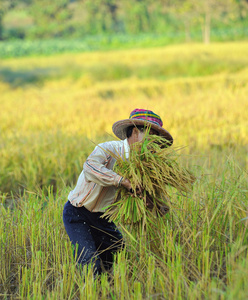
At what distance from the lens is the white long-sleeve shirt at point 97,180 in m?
2.35

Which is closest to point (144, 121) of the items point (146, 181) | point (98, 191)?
point (146, 181)

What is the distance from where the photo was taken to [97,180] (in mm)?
2336

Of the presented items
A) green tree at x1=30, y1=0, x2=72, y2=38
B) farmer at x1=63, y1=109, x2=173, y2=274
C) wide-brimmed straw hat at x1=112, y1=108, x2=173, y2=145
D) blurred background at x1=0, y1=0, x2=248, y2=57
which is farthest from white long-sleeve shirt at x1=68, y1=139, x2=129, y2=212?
green tree at x1=30, y1=0, x2=72, y2=38

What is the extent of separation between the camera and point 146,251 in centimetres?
246

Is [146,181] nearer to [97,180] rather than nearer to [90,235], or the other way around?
[97,180]

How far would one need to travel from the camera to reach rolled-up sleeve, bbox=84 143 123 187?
7.47ft

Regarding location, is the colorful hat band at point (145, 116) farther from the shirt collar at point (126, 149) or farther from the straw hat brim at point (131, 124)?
the shirt collar at point (126, 149)

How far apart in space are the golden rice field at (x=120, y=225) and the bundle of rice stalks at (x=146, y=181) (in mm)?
117

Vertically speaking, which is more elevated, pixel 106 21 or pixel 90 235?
pixel 106 21

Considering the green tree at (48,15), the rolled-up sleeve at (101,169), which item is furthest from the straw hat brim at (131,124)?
the green tree at (48,15)

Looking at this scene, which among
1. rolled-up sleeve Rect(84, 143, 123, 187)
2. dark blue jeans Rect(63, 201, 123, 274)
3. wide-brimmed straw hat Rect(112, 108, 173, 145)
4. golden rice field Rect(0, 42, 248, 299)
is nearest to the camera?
golden rice field Rect(0, 42, 248, 299)

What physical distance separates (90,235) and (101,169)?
519 mm

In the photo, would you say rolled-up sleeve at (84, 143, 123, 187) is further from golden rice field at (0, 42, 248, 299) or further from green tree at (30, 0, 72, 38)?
green tree at (30, 0, 72, 38)

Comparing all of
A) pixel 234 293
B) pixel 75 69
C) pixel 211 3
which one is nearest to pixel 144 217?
pixel 234 293
